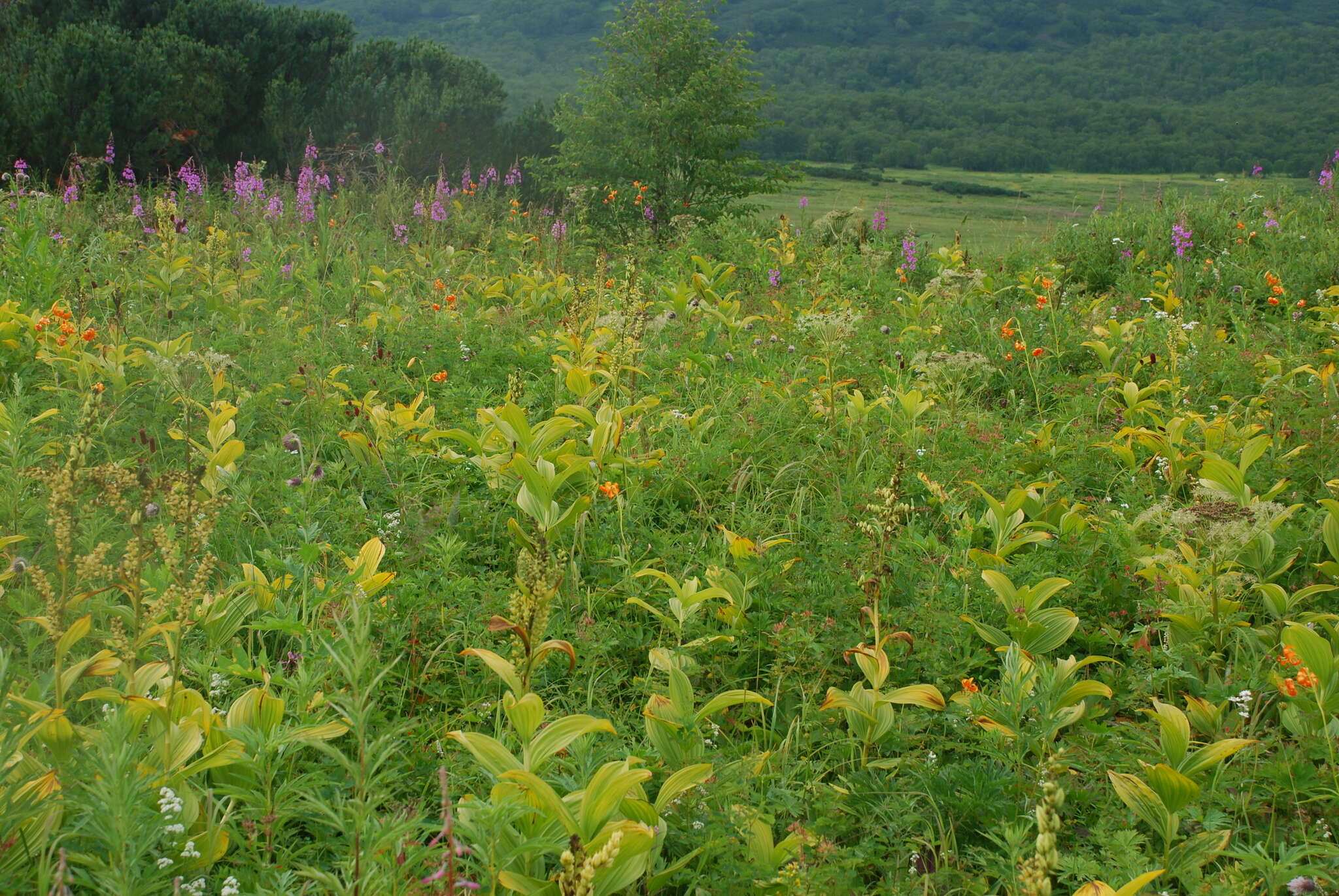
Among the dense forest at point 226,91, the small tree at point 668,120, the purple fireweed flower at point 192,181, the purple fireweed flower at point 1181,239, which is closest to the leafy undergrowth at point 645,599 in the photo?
the purple fireweed flower at point 1181,239

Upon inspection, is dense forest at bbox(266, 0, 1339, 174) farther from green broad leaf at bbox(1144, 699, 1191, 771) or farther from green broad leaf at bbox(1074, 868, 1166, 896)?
green broad leaf at bbox(1074, 868, 1166, 896)

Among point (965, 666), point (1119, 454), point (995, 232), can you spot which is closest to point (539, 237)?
point (995, 232)

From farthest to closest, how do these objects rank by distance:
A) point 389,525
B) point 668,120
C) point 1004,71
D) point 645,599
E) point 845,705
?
point 1004,71
point 668,120
point 389,525
point 645,599
point 845,705

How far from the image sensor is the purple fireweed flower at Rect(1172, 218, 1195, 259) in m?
6.18

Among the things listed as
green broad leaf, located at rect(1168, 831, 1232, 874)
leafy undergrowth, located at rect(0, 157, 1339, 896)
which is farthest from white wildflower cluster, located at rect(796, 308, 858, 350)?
green broad leaf, located at rect(1168, 831, 1232, 874)

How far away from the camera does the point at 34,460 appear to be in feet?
8.94

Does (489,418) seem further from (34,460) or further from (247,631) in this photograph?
(34,460)

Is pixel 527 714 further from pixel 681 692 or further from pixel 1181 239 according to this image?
pixel 1181 239

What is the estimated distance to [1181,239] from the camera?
6.35 m

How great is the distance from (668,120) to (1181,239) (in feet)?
20.6

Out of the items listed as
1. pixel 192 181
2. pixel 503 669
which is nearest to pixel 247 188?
pixel 192 181

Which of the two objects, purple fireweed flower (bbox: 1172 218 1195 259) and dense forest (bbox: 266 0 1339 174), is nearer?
purple fireweed flower (bbox: 1172 218 1195 259)

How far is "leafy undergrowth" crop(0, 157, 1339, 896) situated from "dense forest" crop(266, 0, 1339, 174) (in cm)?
3426

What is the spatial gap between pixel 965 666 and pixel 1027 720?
8.3 inches
